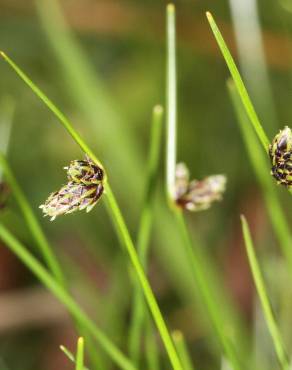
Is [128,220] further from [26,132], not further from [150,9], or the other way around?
[150,9]

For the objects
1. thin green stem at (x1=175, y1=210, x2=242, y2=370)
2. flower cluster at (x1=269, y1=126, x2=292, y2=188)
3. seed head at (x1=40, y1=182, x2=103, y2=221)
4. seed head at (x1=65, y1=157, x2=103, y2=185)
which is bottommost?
thin green stem at (x1=175, y1=210, x2=242, y2=370)

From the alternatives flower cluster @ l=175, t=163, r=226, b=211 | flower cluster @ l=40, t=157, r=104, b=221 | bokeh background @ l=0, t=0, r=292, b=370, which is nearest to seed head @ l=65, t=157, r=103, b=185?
flower cluster @ l=40, t=157, r=104, b=221

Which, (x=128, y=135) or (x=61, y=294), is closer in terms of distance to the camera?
(x=61, y=294)

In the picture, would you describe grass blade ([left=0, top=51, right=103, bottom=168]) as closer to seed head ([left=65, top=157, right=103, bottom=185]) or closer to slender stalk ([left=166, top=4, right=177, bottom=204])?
seed head ([left=65, top=157, right=103, bottom=185])

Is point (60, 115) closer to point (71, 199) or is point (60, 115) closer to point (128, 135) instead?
point (71, 199)

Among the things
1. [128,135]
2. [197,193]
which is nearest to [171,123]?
[197,193]

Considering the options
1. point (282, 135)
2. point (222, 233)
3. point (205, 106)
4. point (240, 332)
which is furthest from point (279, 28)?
point (282, 135)

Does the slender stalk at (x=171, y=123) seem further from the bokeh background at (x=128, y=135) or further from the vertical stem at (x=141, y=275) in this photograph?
the bokeh background at (x=128, y=135)

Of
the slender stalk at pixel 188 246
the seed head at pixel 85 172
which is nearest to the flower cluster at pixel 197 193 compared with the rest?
the slender stalk at pixel 188 246
